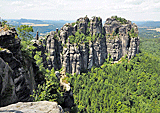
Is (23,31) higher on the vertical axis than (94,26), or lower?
lower

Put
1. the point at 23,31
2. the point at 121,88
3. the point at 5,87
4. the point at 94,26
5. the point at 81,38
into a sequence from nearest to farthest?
the point at 5,87 → the point at 23,31 → the point at 121,88 → the point at 81,38 → the point at 94,26

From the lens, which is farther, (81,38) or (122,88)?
(81,38)

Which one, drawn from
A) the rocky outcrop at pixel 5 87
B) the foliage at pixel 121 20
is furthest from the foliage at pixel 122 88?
the rocky outcrop at pixel 5 87

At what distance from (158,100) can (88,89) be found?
117 feet

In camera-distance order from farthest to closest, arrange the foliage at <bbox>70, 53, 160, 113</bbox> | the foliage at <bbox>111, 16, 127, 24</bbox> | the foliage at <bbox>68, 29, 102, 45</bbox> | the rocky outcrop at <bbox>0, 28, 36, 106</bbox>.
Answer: the foliage at <bbox>111, 16, 127, 24</bbox> < the foliage at <bbox>68, 29, 102, 45</bbox> < the foliage at <bbox>70, 53, 160, 113</bbox> < the rocky outcrop at <bbox>0, 28, 36, 106</bbox>

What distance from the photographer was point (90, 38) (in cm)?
9044

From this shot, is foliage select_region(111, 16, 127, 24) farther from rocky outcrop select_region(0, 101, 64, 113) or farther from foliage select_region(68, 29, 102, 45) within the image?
rocky outcrop select_region(0, 101, 64, 113)

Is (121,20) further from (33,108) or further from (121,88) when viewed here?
(33,108)

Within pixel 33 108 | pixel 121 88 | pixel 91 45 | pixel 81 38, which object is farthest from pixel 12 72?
pixel 91 45

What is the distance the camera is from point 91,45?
87.9 meters

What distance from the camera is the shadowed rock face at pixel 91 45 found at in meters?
80.7

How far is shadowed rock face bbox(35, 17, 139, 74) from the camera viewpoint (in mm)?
80688

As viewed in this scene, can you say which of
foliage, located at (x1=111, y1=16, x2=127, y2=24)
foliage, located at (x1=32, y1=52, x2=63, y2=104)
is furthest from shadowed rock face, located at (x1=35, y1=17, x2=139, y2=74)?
foliage, located at (x1=32, y1=52, x2=63, y2=104)

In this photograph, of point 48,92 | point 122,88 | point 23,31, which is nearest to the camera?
point 48,92
